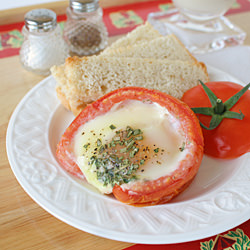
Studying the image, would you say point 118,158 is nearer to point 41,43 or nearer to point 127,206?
point 127,206

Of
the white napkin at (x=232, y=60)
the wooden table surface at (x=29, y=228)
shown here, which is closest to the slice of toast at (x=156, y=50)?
the white napkin at (x=232, y=60)

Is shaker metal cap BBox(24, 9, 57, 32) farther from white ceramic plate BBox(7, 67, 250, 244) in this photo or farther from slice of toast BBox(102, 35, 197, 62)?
white ceramic plate BBox(7, 67, 250, 244)

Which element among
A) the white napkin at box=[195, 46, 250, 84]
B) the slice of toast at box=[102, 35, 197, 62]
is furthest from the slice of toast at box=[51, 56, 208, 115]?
the white napkin at box=[195, 46, 250, 84]

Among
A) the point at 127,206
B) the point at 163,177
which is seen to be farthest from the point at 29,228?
the point at 163,177

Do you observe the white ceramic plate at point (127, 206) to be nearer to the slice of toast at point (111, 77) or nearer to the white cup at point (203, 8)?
the slice of toast at point (111, 77)

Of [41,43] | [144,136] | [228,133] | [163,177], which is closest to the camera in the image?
[163,177]
